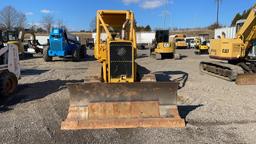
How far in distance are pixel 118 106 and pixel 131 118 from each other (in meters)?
0.44

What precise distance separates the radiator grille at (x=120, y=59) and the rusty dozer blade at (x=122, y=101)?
1.12 m

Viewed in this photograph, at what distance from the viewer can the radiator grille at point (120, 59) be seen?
8750mm

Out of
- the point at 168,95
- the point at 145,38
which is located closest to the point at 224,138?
the point at 168,95

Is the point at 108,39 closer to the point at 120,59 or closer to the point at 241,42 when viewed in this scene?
the point at 120,59

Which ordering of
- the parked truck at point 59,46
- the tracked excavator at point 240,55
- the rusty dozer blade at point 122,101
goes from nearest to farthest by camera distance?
the rusty dozer blade at point 122,101 < the tracked excavator at point 240,55 < the parked truck at point 59,46

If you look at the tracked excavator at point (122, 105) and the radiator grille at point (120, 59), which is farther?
the radiator grille at point (120, 59)

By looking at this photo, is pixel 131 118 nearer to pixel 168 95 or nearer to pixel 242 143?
pixel 168 95

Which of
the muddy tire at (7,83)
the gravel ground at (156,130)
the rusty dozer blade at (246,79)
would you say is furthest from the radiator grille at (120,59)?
the rusty dozer blade at (246,79)

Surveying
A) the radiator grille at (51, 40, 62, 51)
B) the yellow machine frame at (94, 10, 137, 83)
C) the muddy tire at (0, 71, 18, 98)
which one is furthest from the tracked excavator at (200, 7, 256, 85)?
the radiator grille at (51, 40, 62, 51)

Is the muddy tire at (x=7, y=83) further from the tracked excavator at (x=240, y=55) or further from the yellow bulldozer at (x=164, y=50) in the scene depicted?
the yellow bulldozer at (x=164, y=50)

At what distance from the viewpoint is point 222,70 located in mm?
14898

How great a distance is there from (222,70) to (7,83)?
29.7 ft

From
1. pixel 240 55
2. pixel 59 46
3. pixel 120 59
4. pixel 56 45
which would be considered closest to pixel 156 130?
pixel 120 59

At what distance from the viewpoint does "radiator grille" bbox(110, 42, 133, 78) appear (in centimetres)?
875
